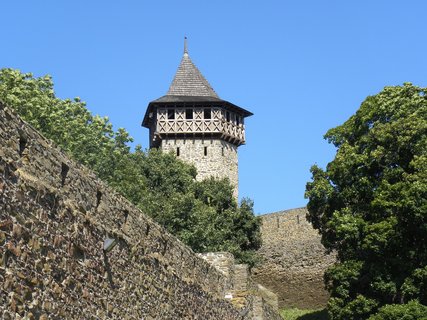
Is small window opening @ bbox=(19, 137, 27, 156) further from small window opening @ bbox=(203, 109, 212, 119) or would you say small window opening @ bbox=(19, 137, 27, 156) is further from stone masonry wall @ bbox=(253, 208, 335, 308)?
small window opening @ bbox=(203, 109, 212, 119)

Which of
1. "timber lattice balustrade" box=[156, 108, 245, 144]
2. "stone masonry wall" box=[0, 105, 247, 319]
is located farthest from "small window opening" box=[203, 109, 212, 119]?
"stone masonry wall" box=[0, 105, 247, 319]

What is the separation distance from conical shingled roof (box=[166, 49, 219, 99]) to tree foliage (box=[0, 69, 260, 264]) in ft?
46.6

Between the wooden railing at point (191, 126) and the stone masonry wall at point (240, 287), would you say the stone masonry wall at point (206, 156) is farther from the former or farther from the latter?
the stone masonry wall at point (240, 287)

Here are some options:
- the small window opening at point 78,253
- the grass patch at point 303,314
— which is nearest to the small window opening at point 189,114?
the grass patch at point 303,314

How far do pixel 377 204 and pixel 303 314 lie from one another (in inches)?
550

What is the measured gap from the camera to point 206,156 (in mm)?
56688

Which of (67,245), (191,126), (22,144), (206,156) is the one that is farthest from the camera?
(191,126)

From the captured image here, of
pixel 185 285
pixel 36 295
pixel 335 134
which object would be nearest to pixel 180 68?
pixel 335 134

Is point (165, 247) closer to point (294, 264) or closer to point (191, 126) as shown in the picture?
point (294, 264)

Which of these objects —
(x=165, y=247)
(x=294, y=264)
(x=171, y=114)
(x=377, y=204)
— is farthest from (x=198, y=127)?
(x=165, y=247)

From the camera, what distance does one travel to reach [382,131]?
27344mm

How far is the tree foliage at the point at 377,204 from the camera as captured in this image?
24.3m

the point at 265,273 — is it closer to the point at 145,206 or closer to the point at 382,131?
the point at 145,206

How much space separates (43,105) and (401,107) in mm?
13152
